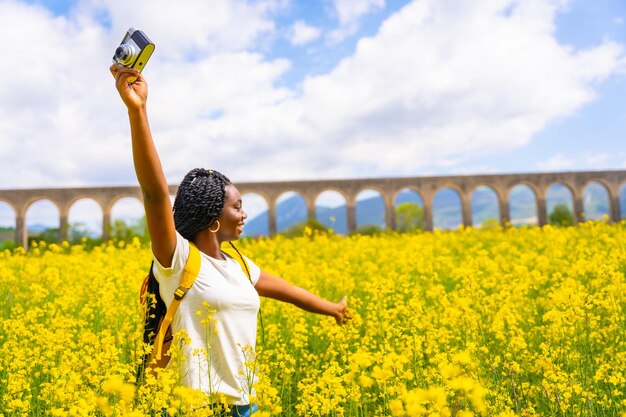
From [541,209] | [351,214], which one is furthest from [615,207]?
[351,214]

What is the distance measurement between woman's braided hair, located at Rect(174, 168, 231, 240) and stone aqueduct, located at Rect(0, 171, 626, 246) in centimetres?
2570

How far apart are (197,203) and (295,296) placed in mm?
694

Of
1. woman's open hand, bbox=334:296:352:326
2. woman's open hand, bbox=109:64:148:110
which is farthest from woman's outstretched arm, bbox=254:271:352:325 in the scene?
woman's open hand, bbox=109:64:148:110

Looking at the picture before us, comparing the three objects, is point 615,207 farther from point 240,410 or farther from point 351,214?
point 240,410

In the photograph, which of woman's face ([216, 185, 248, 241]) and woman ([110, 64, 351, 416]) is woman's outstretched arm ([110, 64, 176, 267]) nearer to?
woman ([110, 64, 351, 416])

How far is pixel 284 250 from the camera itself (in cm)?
852

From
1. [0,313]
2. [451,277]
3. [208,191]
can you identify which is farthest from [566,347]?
[0,313]

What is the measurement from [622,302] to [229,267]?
260 centimetres

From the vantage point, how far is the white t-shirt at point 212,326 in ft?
6.82

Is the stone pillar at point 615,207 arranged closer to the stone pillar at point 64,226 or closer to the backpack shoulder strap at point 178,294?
the stone pillar at point 64,226

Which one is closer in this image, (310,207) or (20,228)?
(20,228)

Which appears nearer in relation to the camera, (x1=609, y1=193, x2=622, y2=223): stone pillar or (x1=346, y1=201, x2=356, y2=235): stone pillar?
(x1=346, y1=201, x2=356, y2=235): stone pillar

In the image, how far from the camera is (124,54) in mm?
1833

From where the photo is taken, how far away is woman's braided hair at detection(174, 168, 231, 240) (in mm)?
2340
